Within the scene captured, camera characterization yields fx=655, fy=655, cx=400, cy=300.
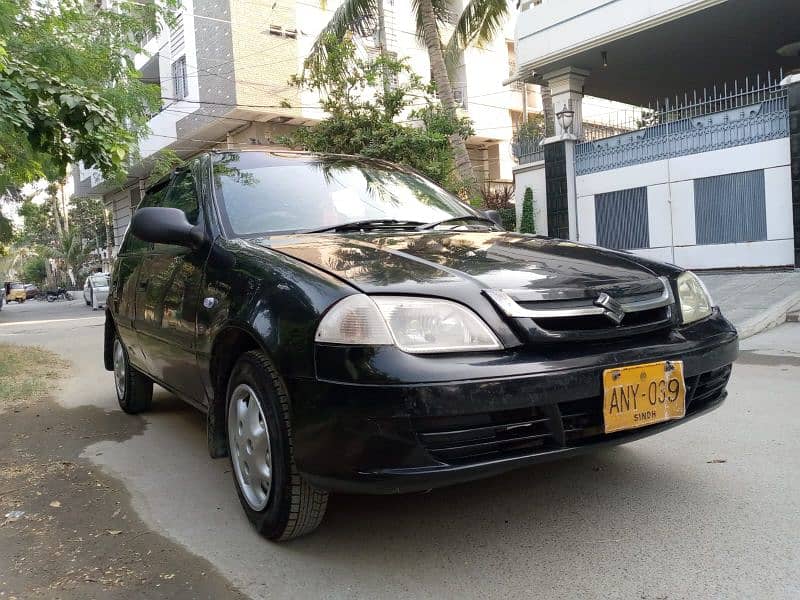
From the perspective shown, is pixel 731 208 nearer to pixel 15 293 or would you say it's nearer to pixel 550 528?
pixel 550 528

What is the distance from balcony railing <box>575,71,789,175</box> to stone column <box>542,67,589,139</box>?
57 centimetres

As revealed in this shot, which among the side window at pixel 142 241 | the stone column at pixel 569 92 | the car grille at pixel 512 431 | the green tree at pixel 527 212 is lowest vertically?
the car grille at pixel 512 431

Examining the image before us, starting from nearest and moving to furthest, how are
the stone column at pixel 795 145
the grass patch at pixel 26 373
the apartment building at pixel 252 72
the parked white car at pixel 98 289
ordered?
the grass patch at pixel 26 373 → the stone column at pixel 795 145 → the apartment building at pixel 252 72 → the parked white car at pixel 98 289

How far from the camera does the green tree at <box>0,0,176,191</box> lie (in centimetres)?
499

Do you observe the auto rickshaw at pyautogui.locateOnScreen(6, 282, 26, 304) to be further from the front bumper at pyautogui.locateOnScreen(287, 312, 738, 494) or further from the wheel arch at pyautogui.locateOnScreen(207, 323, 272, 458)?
the front bumper at pyautogui.locateOnScreen(287, 312, 738, 494)

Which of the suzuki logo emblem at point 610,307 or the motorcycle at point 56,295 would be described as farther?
the motorcycle at point 56,295

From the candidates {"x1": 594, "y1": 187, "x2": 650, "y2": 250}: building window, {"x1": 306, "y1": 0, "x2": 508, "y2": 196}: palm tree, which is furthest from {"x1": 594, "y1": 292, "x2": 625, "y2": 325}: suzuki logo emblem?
{"x1": 306, "y1": 0, "x2": 508, "y2": 196}: palm tree

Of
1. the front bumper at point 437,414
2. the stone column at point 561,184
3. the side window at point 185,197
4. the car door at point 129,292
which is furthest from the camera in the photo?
the stone column at point 561,184

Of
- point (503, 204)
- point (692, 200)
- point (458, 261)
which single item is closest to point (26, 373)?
point (458, 261)

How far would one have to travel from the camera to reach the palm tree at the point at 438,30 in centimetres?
1424

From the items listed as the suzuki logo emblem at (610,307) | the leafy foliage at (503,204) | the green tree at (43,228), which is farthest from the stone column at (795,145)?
the green tree at (43,228)

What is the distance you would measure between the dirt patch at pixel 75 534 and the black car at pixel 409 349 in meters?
0.35

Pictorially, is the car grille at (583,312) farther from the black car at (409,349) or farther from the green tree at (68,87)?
the green tree at (68,87)

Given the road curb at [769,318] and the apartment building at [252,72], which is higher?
the apartment building at [252,72]
